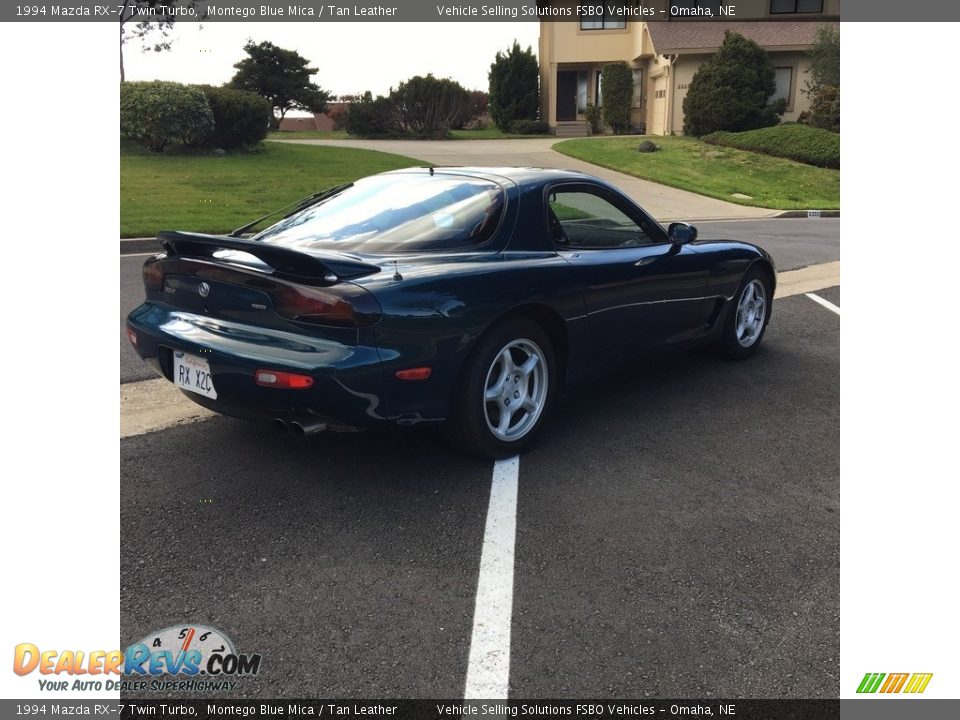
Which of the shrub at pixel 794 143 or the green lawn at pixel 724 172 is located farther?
the shrub at pixel 794 143

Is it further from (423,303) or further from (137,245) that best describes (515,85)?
(423,303)

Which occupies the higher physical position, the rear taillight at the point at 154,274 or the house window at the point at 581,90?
the house window at the point at 581,90

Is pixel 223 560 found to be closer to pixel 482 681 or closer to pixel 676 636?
pixel 482 681

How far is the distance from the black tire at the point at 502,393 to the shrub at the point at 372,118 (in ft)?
101

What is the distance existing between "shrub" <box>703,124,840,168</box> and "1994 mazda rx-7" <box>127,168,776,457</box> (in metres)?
21.5

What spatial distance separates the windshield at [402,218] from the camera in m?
3.80

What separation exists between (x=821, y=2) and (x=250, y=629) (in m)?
36.2

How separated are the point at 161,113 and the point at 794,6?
25.7 metres

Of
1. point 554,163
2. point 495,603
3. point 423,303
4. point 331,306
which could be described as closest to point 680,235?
point 423,303

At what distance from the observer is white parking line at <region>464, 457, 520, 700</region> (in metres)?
2.35

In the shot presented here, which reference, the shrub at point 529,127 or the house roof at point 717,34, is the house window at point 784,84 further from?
the shrub at point 529,127

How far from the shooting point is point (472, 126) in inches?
1612

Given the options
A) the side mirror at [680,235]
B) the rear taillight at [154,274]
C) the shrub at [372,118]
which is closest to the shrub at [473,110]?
the shrub at [372,118]

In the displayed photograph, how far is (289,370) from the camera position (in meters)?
3.19
